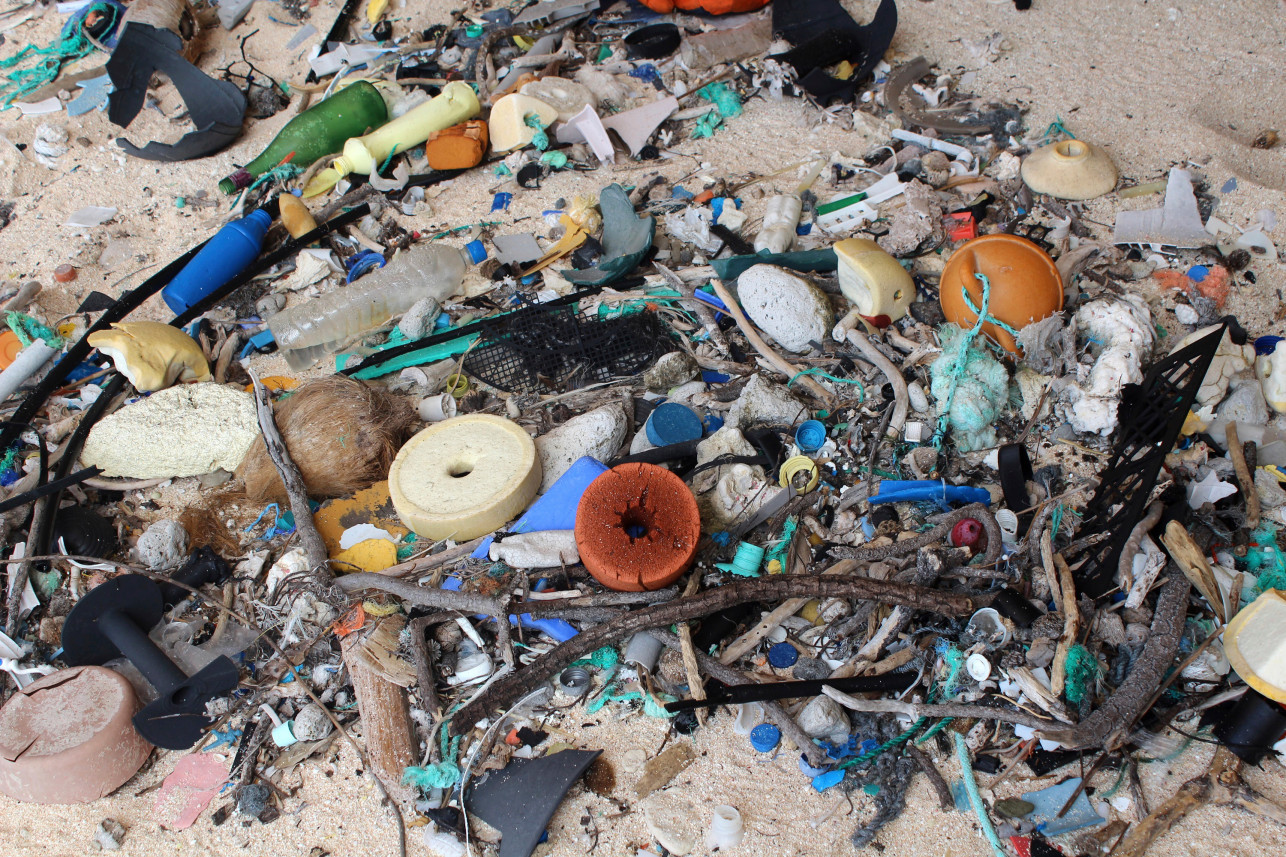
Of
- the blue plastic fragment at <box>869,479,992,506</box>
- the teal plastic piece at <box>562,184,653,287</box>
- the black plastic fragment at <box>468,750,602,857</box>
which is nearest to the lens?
the black plastic fragment at <box>468,750,602,857</box>

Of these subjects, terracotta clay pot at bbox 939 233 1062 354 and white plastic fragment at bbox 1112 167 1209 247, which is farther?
white plastic fragment at bbox 1112 167 1209 247

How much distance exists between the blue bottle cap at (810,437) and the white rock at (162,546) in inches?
80.5

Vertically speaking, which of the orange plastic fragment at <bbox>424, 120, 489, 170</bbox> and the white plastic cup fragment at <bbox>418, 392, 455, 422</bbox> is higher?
the orange plastic fragment at <bbox>424, 120, 489, 170</bbox>

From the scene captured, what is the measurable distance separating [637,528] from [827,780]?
0.81m

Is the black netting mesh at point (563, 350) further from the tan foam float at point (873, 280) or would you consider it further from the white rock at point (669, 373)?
the tan foam float at point (873, 280)

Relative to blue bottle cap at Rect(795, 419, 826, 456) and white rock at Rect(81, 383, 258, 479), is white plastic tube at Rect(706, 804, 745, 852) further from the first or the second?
white rock at Rect(81, 383, 258, 479)

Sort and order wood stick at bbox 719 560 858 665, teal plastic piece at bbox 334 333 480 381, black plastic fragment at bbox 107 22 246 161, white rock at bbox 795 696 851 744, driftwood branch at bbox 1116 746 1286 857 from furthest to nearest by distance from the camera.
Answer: black plastic fragment at bbox 107 22 246 161 < teal plastic piece at bbox 334 333 480 381 < wood stick at bbox 719 560 858 665 < white rock at bbox 795 696 851 744 < driftwood branch at bbox 1116 746 1286 857

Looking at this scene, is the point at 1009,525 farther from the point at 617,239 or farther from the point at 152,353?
the point at 152,353

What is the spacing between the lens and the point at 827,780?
1896mm

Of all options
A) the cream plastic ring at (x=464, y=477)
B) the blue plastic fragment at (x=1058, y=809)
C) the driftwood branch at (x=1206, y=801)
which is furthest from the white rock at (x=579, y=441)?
the driftwood branch at (x=1206, y=801)

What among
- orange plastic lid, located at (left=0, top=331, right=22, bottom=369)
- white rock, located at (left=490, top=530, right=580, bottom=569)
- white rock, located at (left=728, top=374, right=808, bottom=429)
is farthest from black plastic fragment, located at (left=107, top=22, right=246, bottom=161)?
white rock, located at (left=728, top=374, right=808, bottom=429)

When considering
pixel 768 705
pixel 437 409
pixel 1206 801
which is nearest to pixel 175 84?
pixel 437 409

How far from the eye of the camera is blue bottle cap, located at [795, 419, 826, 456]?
2.59 m

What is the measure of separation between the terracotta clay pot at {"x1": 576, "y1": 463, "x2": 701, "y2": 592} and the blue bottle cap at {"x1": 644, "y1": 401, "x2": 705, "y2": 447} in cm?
37
